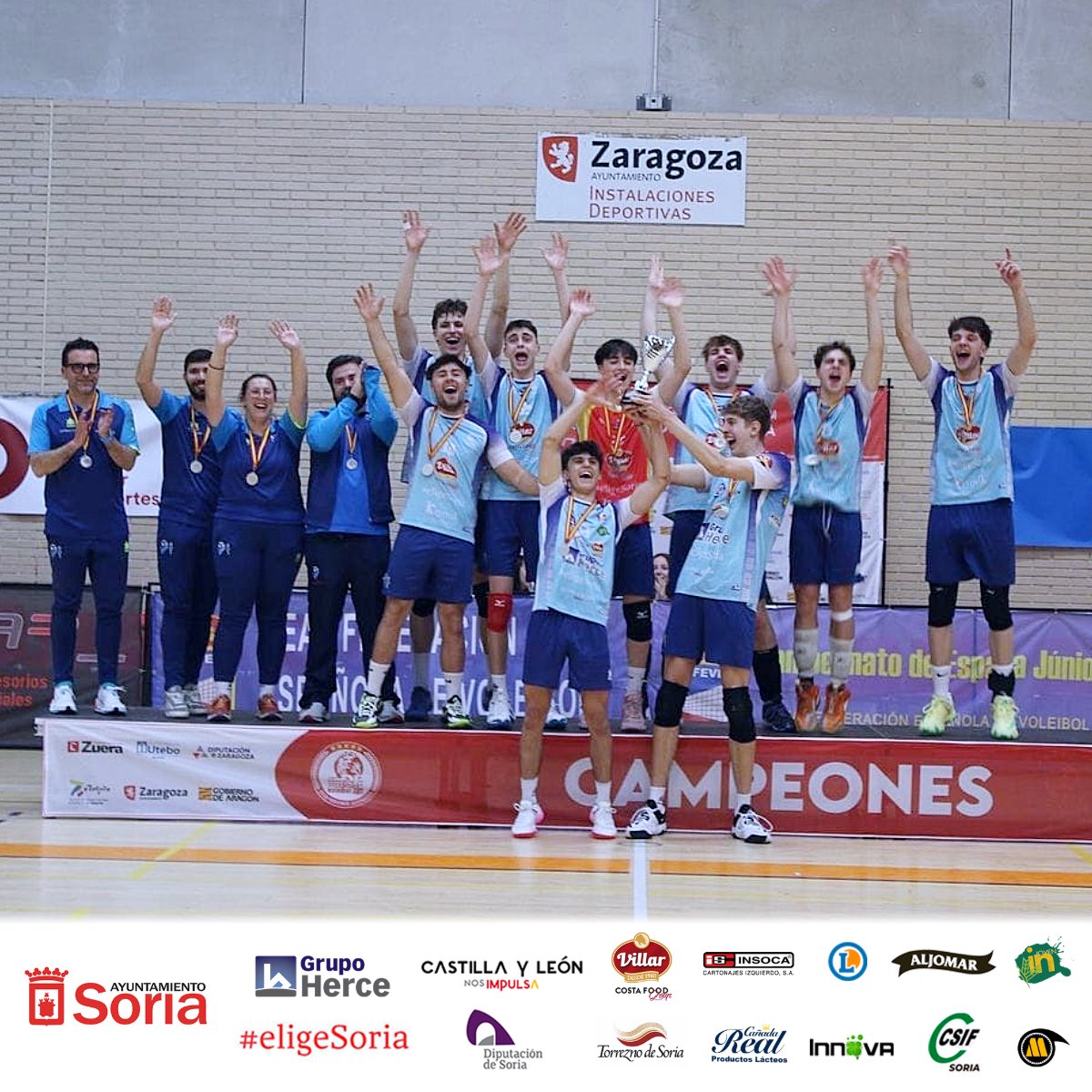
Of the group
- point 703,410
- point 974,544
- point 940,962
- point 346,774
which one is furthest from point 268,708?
point 940,962

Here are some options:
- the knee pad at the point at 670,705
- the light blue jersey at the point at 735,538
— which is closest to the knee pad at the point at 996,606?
the light blue jersey at the point at 735,538

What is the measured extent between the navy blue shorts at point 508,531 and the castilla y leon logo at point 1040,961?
3708 millimetres

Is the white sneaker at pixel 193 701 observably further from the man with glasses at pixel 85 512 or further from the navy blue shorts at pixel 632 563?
the navy blue shorts at pixel 632 563

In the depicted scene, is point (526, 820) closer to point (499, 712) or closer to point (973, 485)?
point (499, 712)

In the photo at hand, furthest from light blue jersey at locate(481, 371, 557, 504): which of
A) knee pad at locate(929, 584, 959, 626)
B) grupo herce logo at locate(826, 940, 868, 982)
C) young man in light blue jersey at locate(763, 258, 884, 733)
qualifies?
grupo herce logo at locate(826, 940, 868, 982)

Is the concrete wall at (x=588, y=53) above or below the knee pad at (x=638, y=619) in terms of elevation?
above

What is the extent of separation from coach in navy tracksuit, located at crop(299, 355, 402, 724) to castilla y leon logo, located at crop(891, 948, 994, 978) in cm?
381

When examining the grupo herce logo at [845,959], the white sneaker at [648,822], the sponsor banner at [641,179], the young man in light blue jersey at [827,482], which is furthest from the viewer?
the sponsor banner at [641,179]

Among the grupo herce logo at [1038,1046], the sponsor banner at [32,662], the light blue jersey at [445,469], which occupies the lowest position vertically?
the grupo herce logo at [1038,1046]

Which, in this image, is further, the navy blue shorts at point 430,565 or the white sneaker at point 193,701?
the white sneaker at point 193,701

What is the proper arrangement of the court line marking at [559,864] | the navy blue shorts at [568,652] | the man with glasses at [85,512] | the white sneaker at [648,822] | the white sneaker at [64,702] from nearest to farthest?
the court line marking at [559,864] → the navy blue shorts at [568,652] → the white sneaker at [648,822] → the white sneaker at [64,702] → the man with glasses at [85,512]

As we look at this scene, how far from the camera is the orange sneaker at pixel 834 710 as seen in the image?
800 centimetres

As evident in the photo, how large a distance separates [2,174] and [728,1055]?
1028 centimetres

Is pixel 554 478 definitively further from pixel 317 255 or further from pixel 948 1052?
pixel 317 255
